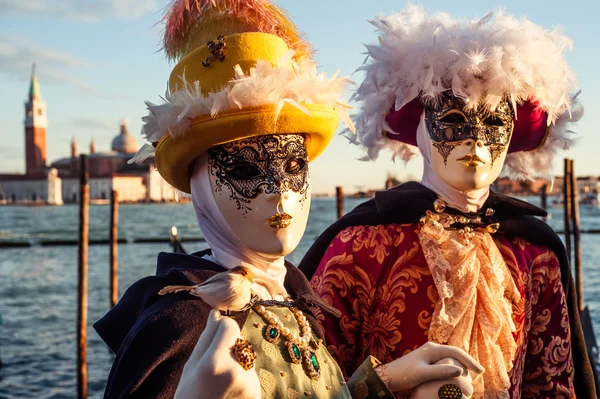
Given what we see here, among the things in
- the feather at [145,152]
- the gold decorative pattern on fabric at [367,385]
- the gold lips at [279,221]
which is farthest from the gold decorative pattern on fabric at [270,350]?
the feather at [145,152]

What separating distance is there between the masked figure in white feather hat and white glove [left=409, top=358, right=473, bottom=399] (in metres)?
0.48

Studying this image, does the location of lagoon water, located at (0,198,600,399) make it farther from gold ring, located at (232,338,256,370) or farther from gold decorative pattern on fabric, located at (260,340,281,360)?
gold ring, located at (232,338,256,370)

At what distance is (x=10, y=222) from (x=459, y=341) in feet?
217

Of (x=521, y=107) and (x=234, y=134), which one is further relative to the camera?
(x=521, y=107)

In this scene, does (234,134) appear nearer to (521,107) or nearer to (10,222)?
(521,107)

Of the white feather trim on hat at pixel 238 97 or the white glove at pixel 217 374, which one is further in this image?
the white feather trim on hat at pixel 238 97

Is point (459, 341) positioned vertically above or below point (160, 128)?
below

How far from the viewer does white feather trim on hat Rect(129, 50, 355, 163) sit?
1.87 m

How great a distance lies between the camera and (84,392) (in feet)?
32.4

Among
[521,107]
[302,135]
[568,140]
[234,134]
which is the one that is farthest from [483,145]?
[234,134]

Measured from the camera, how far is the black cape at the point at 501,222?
2842 mm

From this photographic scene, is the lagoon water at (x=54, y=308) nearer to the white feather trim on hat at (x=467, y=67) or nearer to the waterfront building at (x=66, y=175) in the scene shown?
the white feather trim on hat at (x=467, y=67)

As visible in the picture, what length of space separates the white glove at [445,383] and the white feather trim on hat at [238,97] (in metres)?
0.86

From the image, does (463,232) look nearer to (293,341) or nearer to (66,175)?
(293,341)
